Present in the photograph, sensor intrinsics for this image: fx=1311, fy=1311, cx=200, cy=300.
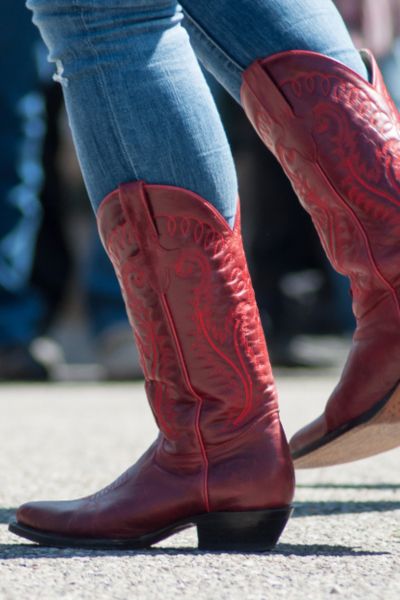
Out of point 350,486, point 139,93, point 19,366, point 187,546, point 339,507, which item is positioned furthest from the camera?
point 19,366

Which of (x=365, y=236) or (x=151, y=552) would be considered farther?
(x=365, y=236)

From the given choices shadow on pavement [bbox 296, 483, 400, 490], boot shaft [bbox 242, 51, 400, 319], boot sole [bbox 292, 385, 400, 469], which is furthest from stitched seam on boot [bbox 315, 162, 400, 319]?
shadow on pavement [bbox 296, 483, 400, 490]

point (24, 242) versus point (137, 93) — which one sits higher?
point (137, 93)

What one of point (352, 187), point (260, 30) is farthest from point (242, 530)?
point (260, 30)

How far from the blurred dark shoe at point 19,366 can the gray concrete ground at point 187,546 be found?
3.26 feet

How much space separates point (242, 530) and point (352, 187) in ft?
1.43

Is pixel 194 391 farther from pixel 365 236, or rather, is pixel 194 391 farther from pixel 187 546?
pixel 365 236

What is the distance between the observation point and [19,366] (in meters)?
3.97

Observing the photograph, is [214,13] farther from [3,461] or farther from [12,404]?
[12,404]

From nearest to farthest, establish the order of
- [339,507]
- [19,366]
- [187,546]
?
[187,546] < [339,507] < [19,366]

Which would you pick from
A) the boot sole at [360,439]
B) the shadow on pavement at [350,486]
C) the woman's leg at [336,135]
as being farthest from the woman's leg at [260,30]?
the shadow on pavement at [350,486]

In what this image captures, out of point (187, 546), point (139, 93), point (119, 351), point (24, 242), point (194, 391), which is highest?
point (139, 93)

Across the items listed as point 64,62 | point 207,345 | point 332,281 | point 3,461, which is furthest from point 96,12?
point 332,281

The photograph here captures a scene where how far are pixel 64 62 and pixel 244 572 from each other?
614 millimetres
